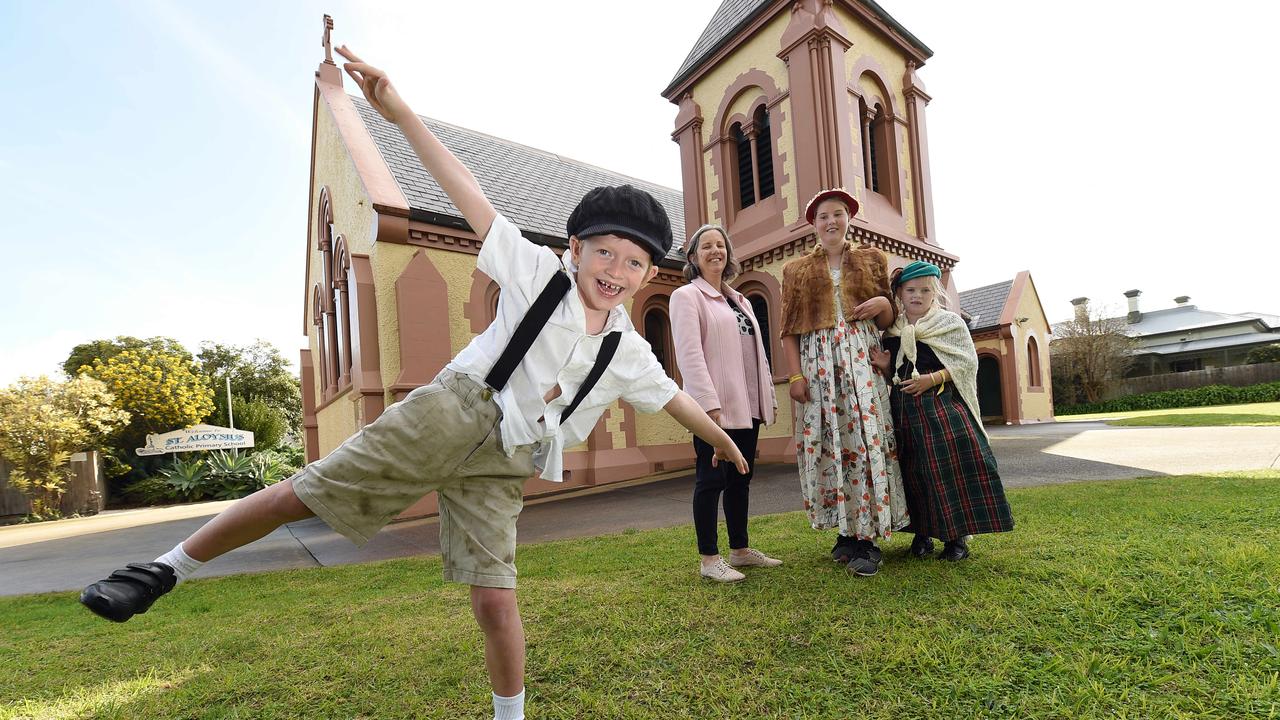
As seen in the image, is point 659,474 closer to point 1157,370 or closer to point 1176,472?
point 1176,472

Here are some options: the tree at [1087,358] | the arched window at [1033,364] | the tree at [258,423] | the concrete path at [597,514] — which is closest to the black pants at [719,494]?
the concrete path at [597,514]

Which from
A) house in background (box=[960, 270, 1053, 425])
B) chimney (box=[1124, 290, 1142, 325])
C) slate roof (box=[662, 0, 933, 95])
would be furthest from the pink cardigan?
chimney (box=[1124, 290, 1142, 325])

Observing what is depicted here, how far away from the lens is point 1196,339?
119 ft

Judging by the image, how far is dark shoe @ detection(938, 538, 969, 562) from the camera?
313cm

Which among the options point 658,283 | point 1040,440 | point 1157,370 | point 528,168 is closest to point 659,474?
point 658,283

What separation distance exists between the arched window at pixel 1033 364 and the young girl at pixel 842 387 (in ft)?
70.8

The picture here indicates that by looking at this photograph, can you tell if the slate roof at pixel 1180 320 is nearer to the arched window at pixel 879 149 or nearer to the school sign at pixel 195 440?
the arched window at pixel 879 149

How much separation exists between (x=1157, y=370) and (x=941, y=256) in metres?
34.5

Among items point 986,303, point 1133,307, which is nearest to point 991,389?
point 986,303

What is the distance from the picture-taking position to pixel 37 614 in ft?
13.3

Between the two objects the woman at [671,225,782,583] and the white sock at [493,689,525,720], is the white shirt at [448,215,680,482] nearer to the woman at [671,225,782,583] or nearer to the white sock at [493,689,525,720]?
the white sock at [493,689,525,720]

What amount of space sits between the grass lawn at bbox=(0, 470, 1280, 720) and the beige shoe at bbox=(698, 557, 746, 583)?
7 cm

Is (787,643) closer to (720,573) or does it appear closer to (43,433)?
(720,573)

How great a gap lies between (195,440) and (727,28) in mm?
21311
